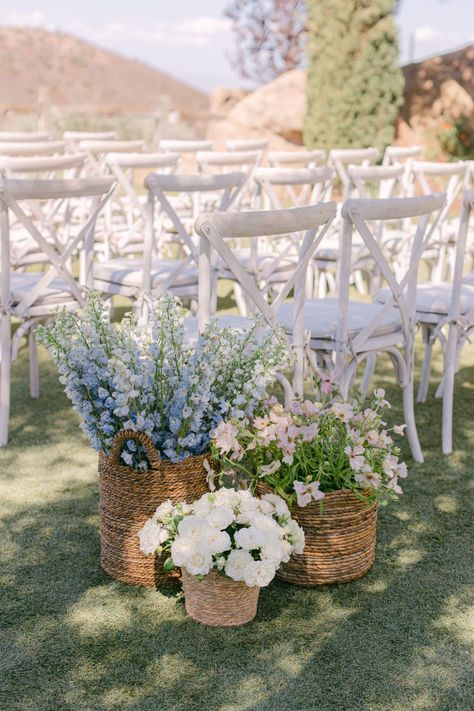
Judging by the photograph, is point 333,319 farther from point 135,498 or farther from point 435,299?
point 135,498

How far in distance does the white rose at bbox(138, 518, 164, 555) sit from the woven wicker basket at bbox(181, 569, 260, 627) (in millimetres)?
108

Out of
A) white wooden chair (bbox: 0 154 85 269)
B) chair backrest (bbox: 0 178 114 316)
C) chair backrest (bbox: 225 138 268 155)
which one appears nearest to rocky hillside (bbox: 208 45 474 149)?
chair backrest (bbox: 225 138 268 155)

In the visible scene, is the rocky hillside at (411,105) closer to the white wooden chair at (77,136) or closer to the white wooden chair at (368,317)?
the white wooden chair at (77,136)

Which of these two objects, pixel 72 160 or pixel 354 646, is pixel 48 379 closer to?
pixel 72 160

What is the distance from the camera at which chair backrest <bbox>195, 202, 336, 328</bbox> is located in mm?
2943

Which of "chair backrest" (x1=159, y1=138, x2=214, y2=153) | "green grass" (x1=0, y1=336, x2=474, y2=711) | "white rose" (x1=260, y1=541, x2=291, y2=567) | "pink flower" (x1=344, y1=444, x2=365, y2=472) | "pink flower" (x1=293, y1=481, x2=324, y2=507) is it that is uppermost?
"chair backrest" (x1=159, y1=138, x2=214, y2=153)

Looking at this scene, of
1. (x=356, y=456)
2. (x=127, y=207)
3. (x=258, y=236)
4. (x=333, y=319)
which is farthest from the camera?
(x=127, y=207)

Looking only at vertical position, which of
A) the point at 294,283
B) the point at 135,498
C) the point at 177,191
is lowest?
the point at 135,498

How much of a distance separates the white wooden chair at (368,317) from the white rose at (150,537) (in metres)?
0.97

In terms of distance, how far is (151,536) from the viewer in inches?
105

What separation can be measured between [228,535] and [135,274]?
2358mm

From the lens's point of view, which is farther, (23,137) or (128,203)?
(23,137)

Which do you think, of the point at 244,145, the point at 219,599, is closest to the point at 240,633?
the point at 219,599

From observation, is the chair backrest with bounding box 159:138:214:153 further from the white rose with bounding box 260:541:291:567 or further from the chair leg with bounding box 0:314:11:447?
the white rose with bounding box 260:541:291:567
